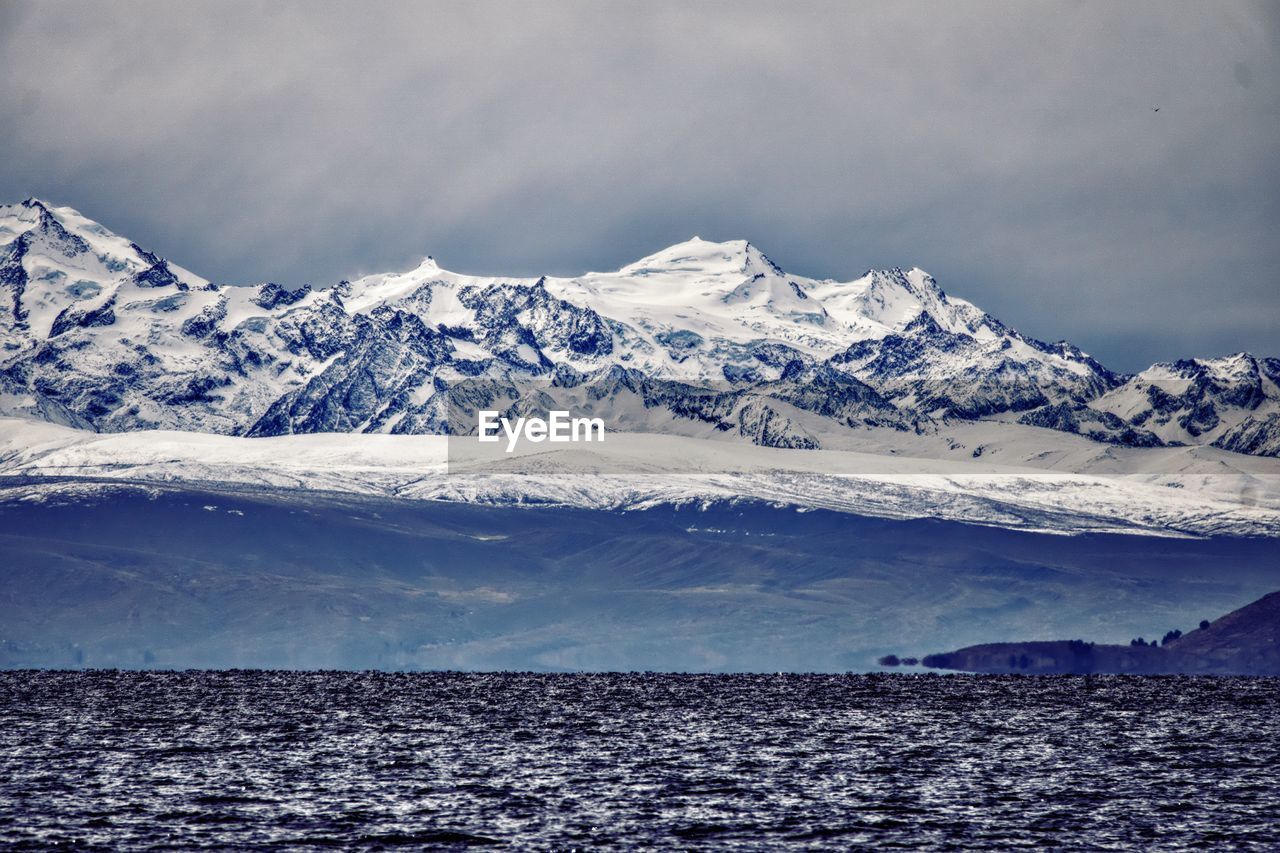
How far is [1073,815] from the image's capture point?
460ft

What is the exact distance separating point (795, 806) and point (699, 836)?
19638mm

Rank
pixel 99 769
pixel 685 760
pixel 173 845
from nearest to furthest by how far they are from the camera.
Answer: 1. pixel 173 845
2. pixel 99 769
3. pixel 685 760

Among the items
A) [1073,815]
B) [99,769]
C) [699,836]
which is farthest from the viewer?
[99,769]

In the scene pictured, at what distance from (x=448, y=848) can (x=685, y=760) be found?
69.8m

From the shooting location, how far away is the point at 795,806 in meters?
145

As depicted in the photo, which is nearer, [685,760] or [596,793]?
[596,793]

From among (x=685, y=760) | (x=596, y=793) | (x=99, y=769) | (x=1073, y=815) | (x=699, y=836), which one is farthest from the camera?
(x=685, y=760)

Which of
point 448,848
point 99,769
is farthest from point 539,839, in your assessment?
point 99,769

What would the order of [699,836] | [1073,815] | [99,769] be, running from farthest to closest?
[99,769], [1073,815], [699,836]

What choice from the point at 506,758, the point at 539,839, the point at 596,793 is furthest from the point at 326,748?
the point at 539,839

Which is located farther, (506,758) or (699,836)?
(506,758)

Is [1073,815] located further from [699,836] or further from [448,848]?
[448,848]

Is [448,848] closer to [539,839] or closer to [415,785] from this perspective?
[539,839]

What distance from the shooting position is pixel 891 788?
524 ft
